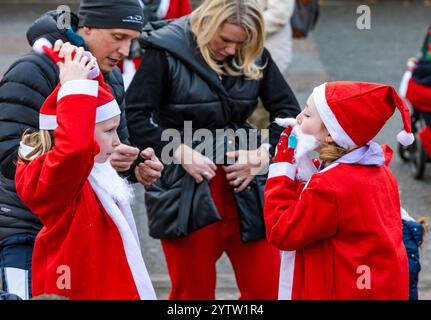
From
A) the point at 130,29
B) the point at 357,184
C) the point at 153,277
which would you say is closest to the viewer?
the point at 357,184

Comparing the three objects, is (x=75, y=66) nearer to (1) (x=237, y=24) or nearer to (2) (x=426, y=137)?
(1) (x=237, y=24)

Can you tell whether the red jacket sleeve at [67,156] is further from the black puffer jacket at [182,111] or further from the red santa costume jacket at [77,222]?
the black puffer jacket at [182,111]

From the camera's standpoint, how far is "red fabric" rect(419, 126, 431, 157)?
7.99 metres

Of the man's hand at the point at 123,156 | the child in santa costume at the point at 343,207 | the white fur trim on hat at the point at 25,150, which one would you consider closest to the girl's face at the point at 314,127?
the child in santa costume at the point at 343,207

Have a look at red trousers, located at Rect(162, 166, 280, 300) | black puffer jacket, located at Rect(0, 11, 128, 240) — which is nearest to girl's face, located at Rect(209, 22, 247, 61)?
red trousers, located at Rect(162, 166, 280, 300)

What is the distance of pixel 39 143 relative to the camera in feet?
12.3

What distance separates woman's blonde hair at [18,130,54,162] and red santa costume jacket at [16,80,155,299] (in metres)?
0.04

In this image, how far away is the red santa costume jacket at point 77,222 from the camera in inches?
138

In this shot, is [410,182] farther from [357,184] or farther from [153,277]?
[357,184]

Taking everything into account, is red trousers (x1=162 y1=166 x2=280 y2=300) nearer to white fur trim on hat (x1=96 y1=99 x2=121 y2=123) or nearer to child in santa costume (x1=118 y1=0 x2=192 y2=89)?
white fur trim on hat (x1=96 y1=99 x2=121 y2=123)

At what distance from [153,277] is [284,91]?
1.97 metres

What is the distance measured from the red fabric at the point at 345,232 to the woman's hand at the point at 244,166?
3.15ft

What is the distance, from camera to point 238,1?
4812mm
